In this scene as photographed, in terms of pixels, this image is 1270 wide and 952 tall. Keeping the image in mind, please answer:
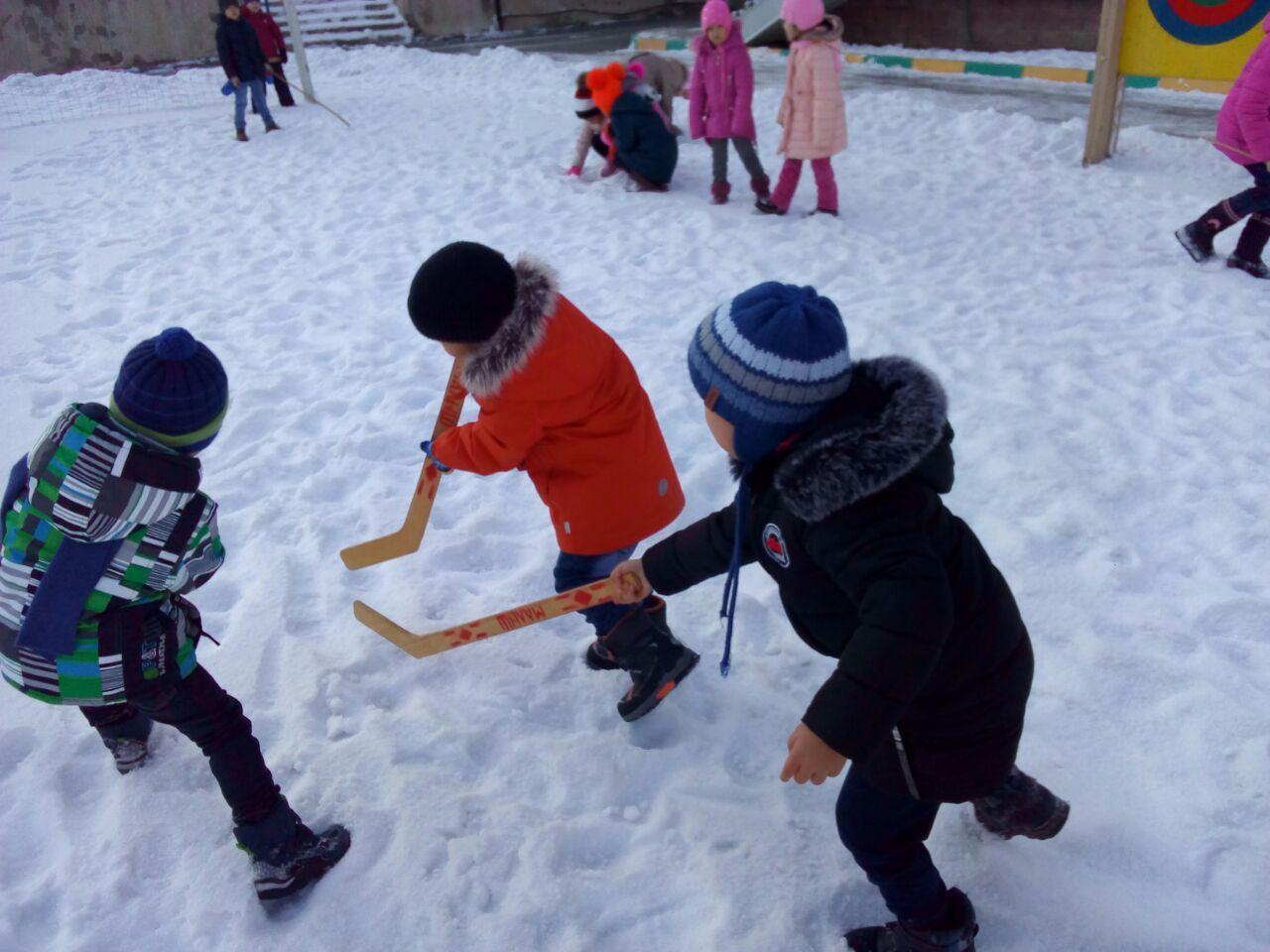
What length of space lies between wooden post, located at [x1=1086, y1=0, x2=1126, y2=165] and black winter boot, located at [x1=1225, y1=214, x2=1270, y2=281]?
6.86 ft

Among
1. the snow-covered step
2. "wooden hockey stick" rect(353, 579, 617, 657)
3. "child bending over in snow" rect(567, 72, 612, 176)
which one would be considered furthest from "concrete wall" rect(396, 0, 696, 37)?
"wooden hockey stick" rect(353, 579, 617, 657)

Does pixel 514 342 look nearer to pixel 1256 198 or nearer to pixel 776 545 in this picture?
pixel 776 545

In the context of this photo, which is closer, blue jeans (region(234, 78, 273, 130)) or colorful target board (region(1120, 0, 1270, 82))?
colorful target board (region(1120, 0, 1270, 82))

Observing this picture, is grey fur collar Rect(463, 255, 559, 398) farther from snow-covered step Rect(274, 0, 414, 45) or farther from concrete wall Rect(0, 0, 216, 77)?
concrete wall Rect(0, 0, 216, 77)

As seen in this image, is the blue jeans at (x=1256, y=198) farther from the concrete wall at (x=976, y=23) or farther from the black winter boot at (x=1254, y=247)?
the concrete wall at (x=976, y=23)

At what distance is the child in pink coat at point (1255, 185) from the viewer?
15.6 feet

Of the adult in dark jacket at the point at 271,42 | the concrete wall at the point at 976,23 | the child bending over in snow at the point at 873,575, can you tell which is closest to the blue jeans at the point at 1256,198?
the child bending over in snow at the point at 873,575

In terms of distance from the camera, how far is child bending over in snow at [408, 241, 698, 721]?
6.62ft

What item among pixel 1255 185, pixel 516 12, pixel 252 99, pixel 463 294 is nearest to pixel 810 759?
pixel 463 294

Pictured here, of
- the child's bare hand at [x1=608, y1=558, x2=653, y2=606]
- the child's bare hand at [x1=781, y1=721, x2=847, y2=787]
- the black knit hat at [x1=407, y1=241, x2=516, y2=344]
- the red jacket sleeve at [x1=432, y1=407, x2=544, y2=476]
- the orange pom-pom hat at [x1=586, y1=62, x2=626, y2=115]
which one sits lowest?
the child's bare hand at [x1=608, y1=558, x2=653, y2=606]

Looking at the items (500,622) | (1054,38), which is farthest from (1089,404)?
(1054,38)

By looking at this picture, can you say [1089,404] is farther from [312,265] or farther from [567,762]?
[312,265]

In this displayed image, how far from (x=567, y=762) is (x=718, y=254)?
3895mm

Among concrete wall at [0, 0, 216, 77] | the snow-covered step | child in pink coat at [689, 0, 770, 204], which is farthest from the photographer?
the snow-covered step
